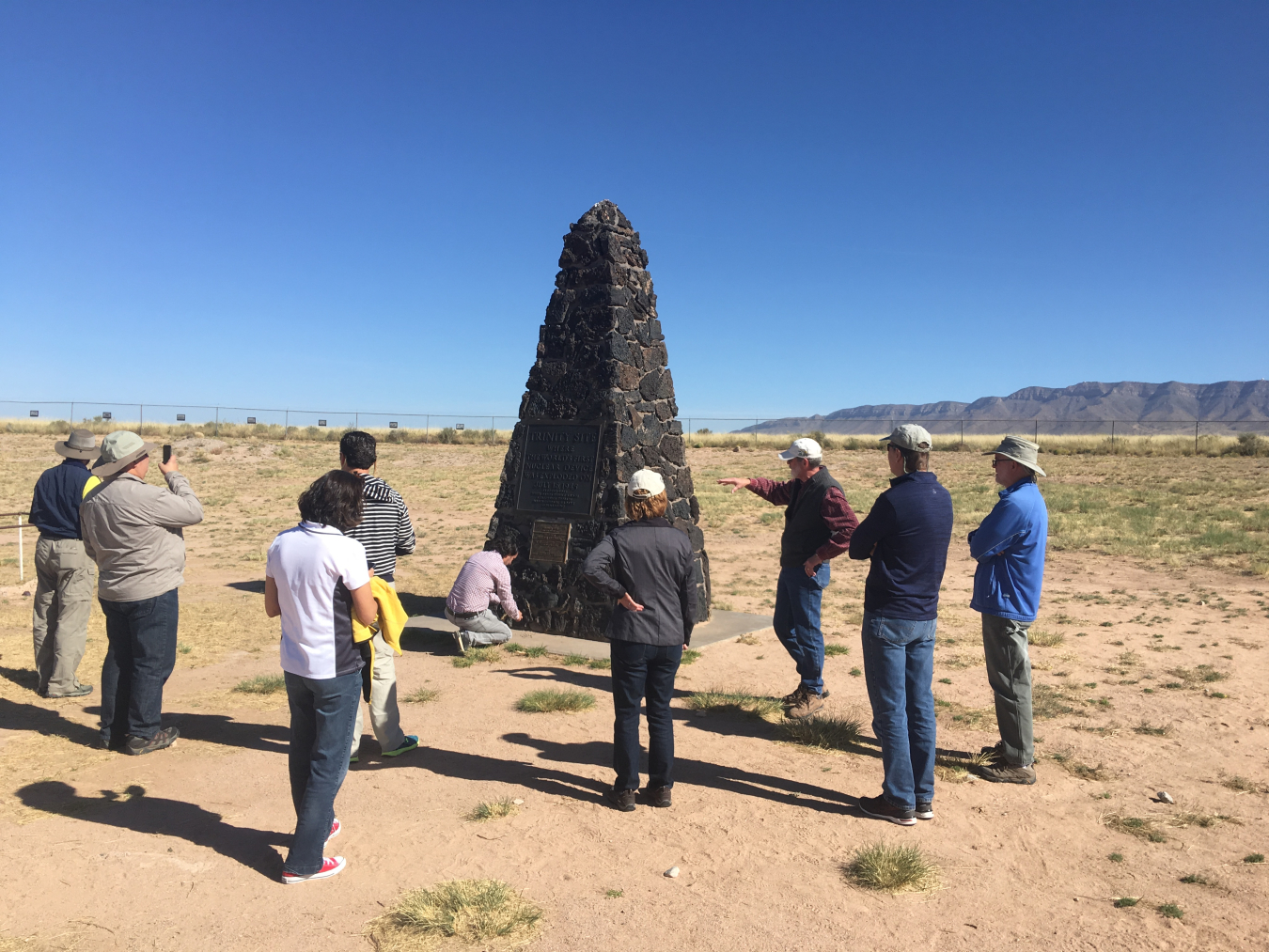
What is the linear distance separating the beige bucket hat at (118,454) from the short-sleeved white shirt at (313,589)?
→ 209cm

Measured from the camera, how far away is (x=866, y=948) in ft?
10.5

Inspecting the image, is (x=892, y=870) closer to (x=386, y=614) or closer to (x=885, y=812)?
(x=885, y=812)

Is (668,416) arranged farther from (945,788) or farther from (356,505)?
(356,505)

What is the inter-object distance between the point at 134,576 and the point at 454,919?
3.02m

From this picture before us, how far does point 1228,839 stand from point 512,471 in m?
6.58

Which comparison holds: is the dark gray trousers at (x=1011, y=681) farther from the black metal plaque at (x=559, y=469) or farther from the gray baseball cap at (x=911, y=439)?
the black metal plaque at (x=559, y=469)

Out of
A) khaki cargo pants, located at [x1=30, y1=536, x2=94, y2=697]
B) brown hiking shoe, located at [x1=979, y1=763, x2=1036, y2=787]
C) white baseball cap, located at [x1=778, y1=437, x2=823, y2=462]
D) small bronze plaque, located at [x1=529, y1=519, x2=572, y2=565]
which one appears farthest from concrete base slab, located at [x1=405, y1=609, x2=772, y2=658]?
brown hiking shoe, located at [x1=979, y1=763, x2=1036, y2=787]

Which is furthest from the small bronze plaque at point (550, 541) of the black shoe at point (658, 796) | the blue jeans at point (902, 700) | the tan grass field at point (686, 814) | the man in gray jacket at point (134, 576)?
the blue jeans at point (902, 700)

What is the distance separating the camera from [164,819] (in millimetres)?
4297

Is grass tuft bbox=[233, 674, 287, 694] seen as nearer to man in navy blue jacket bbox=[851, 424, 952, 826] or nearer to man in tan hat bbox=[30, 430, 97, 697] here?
man in tan hat bbox=[30, 430, 97, 697]

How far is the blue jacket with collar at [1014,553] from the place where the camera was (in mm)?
4648

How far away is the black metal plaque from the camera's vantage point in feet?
27.2

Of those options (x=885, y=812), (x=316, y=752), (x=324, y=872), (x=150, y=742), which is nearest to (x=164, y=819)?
(x=150, y=742)

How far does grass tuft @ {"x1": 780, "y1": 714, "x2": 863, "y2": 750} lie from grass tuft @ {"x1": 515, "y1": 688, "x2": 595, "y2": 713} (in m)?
1.50
